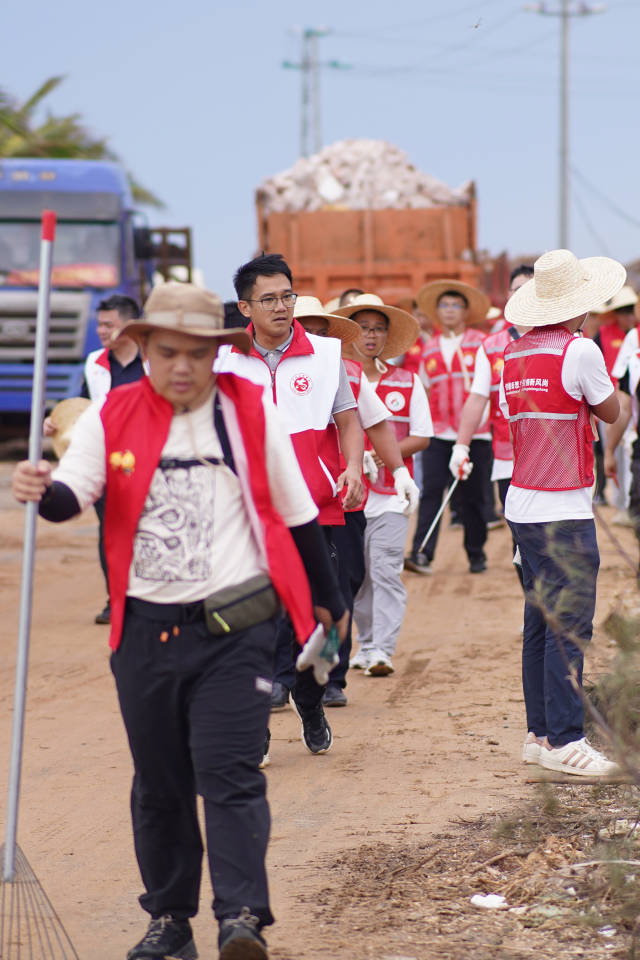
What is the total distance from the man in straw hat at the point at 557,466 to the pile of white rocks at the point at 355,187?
45.5 feet

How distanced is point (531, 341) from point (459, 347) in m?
6.50

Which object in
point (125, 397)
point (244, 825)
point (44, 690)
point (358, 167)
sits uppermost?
point (358, 167)

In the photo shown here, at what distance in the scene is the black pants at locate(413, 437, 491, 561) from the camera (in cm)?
1230

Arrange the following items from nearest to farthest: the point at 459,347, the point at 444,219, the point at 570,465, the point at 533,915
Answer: the point at 533,915, the point at 570,465, the point at 459,347, the point at 444,219

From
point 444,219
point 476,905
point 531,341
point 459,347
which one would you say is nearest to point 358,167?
point 444,219

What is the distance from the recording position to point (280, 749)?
6.74m

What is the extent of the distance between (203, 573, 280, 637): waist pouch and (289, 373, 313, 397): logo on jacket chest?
98.0 inches

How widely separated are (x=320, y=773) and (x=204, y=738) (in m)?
2.57

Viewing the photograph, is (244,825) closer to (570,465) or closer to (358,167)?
(570,465)

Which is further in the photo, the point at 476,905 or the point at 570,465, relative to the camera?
the point at 570,465

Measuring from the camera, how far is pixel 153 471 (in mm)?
3785

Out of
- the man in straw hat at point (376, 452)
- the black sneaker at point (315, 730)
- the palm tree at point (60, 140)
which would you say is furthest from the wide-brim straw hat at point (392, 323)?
the palm tree at point (60, 140)

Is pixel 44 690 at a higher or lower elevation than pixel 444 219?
lower

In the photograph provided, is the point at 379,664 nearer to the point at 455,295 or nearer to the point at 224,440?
the point at 224,440
